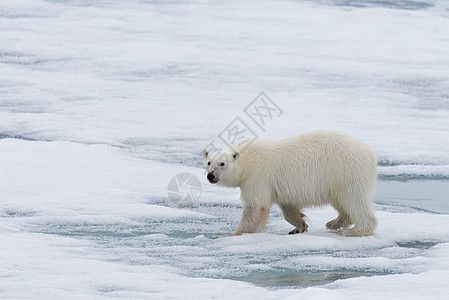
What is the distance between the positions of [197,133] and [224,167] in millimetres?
3996

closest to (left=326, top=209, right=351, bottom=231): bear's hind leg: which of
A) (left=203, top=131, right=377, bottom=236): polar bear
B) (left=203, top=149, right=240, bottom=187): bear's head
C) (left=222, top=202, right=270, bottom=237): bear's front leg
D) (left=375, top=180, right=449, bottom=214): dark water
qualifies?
(left=203, top=131, right=377, bottom=236): polar bear

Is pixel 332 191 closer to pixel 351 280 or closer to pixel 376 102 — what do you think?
pixel 351 280

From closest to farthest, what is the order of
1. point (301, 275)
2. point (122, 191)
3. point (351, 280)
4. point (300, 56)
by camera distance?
1. point (351, 280)
2. point (301, 275)
3. point (122, 191)
4. point (300, 56)

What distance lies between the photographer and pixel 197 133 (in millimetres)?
10039

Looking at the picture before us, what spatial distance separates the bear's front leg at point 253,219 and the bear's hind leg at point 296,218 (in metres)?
0.25

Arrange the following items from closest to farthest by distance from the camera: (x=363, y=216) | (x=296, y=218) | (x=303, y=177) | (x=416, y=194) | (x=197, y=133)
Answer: (x=363, y=216) < (x=303, y=177) < (x=296, y=218) < (x=416, y=194) < (x=197, y=133)

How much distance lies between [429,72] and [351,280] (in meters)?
10.2

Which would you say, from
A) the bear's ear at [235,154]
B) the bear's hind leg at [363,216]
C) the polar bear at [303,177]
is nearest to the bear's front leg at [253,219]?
the polar bear at [303,177]

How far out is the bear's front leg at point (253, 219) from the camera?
6.06 m

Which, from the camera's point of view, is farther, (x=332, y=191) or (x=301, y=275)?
(x=332, y=191)

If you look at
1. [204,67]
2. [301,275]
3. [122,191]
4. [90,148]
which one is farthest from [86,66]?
[301,275]

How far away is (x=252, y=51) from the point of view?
1578 cm

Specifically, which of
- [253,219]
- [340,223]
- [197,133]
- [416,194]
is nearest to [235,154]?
[253,219]

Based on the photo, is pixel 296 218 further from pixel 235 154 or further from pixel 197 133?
pixel 197 133
